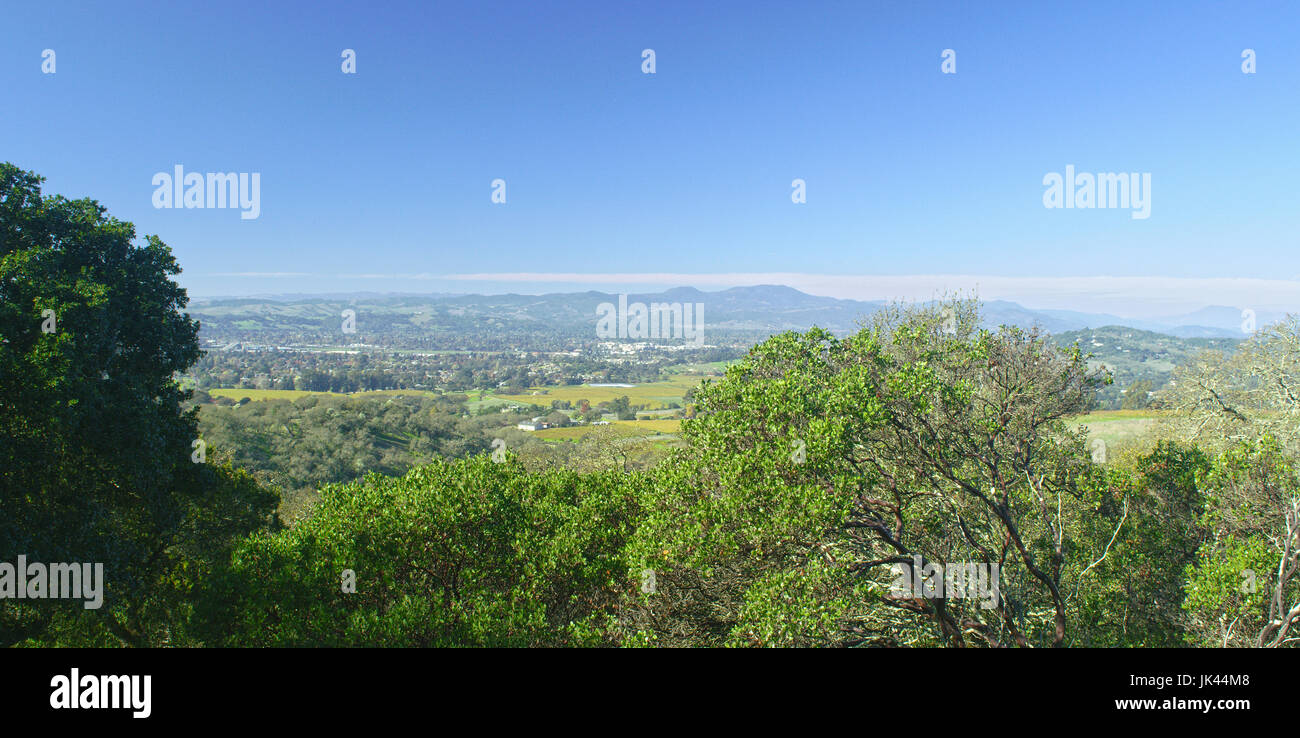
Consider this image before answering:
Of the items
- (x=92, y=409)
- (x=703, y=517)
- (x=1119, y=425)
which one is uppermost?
(x=92, y=409)

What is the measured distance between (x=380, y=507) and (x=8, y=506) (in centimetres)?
679

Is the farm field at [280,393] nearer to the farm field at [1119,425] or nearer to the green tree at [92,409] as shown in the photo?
the green tree at [92,409]

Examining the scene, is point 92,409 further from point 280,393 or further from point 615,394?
point 615,394

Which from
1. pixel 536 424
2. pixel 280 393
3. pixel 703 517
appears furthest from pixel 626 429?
pixel 280 393

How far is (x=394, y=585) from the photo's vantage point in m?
11.3
